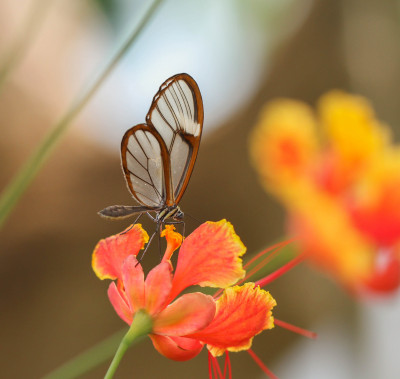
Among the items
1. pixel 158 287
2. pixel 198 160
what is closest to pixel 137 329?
pixel 158 287

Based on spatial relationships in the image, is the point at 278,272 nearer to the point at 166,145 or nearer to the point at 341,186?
the point at 166,145

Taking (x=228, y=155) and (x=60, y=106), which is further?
(x=228, y=155)

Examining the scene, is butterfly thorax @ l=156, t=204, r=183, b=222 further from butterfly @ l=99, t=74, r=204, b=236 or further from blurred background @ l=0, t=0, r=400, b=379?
blurred background @ l=0, t=0, r=400, b=379

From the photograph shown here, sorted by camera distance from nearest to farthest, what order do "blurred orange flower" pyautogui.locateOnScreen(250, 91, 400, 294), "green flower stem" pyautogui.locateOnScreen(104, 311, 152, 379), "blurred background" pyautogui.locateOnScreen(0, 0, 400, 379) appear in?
"green flower stem" pyautogui.locateOnScreen(104, 311, 152, 379), "blurred orange flower" pyautogui.locateOnScreen(250, 91, 400, 294), "blurred background" pyautogui.locateOnScreen(0, 0, 400, 379)

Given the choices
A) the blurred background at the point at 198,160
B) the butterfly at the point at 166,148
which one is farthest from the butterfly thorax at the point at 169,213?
the blurred background at the point at 198,160

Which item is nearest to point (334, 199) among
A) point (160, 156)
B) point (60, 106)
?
point (160, 156)

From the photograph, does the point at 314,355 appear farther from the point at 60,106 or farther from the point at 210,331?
the point at 210,331

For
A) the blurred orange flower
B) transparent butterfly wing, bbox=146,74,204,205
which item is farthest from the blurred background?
transparent butterfly wing, bbox=146,74,204,205
